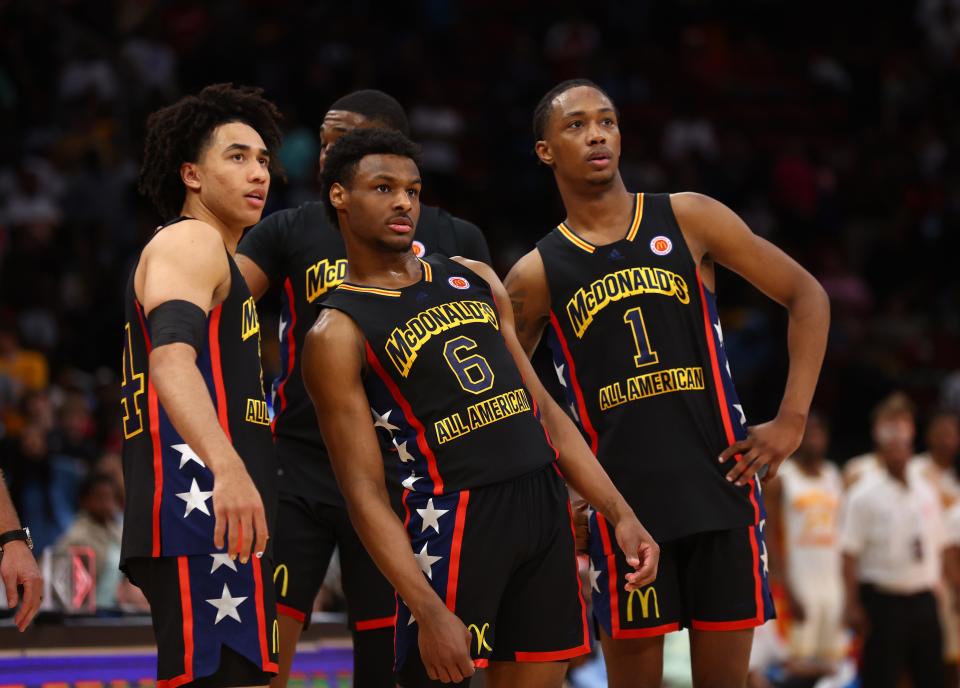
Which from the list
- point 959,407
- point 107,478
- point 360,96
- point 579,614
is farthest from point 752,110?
point 579,614

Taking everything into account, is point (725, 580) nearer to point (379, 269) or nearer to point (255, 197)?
point (379, 269)

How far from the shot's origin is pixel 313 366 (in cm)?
424

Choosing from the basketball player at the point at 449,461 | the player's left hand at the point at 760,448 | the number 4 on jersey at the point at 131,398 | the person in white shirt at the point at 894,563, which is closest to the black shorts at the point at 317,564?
the basketball player at the point at 449,461

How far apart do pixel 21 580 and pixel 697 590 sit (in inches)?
79.5

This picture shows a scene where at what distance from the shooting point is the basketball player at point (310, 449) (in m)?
4.90

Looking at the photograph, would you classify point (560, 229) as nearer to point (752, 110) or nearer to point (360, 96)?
point (360, 96)

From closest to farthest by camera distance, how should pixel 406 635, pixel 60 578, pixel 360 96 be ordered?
pixel 406 635 < pixel 360 96 < pixel 60 578

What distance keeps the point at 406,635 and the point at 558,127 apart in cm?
177

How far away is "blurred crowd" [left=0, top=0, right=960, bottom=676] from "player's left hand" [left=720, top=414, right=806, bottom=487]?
15.2 feet

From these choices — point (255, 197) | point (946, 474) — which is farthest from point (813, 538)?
point (255, 197)

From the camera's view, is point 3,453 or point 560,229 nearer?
point 560,229

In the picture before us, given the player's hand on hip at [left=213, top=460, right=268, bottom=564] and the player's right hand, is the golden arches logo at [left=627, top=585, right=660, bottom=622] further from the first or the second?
the player's hand on hip at [left=213, top=460, right=268, bottom=564]

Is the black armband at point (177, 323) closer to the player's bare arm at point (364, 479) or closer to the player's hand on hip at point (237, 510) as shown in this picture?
the player's hand on hip at point (237, 510)

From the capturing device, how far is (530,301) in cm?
494
